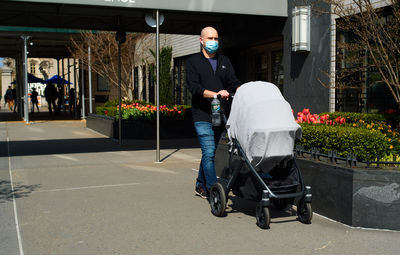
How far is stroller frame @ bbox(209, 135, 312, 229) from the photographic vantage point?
15.6 feet

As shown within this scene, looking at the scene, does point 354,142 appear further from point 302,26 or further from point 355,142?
point 302,26

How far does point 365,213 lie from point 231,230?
1.40 m

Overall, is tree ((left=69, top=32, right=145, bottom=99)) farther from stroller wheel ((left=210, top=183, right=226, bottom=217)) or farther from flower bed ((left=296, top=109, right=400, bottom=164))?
stroller wheel ((left=210, top=183, right=226, bottom=217))

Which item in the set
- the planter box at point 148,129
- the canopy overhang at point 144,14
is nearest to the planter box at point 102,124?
the planter box at point 148,129

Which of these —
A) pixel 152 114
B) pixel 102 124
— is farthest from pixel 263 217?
pixel 102 124

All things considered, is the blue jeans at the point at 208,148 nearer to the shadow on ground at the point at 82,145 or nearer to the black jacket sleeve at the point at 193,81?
the black jacket sleeve at the point at 193,81

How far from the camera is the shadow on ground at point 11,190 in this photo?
6.38m

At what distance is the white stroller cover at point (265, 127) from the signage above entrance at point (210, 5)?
524cm

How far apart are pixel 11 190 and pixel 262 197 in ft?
12.9

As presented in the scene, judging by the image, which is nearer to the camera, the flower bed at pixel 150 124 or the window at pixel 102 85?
the flower bed at pixel 150 124

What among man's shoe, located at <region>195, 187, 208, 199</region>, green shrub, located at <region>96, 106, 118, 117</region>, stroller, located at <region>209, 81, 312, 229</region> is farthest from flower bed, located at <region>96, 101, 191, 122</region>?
stroller, located at <region>209, 81, 312, 229</region>

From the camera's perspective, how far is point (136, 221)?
204 inches

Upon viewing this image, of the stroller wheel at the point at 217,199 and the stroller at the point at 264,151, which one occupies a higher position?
the stroller at the point at 264,151

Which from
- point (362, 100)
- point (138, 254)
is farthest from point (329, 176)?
point (362, 100)
